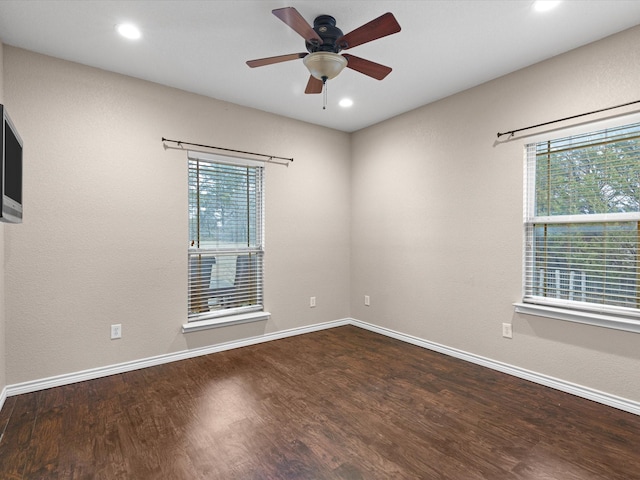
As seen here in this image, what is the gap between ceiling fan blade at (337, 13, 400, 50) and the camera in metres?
1.88

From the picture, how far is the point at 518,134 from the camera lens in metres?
3.02

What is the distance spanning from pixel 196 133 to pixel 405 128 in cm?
236

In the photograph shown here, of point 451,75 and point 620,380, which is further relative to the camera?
point 451,75

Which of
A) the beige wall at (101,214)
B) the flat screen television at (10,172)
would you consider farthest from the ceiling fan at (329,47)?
the beige wall at (101,214)

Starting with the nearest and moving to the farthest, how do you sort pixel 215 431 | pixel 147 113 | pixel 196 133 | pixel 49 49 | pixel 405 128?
pixel 215 431 → pixel 49 49 → pixel 147 113 → pixel 196 133 → pixel 405 128

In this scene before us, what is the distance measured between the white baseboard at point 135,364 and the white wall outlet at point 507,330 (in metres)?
2.21

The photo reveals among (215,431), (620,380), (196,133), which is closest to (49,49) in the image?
(196,133)

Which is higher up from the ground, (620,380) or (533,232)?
(533,232)

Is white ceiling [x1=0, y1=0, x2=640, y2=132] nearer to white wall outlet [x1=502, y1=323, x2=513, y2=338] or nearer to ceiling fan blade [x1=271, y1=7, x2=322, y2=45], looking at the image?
ceiling fan blade [x1=271, y1=7, x2=322, y2=45]

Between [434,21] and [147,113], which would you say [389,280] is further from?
[147,113]

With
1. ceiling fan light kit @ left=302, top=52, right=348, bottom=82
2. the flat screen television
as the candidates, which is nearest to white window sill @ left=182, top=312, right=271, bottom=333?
the flat screen television

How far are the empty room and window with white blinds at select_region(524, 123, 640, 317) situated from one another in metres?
0.02

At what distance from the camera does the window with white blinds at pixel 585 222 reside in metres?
2.48

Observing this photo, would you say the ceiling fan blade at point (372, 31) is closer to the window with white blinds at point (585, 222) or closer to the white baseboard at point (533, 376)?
the window with white blinds at point (585, 222)
